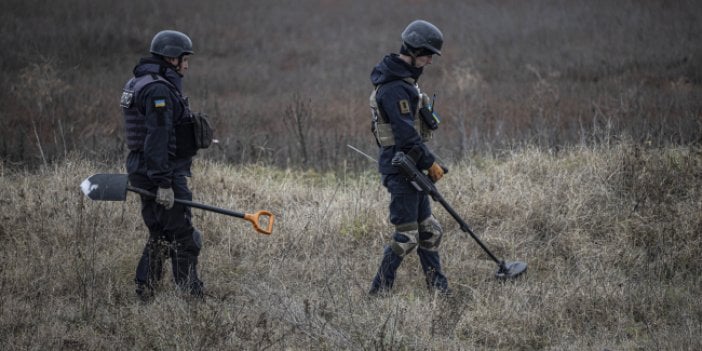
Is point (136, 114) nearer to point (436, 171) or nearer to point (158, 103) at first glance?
point (158, 103)

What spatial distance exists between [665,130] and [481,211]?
407 cm

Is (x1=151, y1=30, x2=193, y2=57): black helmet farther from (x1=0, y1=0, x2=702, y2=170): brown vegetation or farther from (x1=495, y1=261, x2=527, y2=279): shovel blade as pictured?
(x1=0, y1=0, x2=702, y2=170): brown vegetation

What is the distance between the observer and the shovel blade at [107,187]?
14.4 feet

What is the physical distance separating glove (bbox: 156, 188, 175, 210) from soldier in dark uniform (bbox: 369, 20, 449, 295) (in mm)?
1499

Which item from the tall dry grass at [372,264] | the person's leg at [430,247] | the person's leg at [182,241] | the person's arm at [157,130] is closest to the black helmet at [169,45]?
the person's arm at [157,130]

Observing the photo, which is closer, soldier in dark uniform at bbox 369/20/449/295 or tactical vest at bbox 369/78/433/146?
soldier in dark uniform at bbox 369/20/449/295

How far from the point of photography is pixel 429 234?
4.80 metres

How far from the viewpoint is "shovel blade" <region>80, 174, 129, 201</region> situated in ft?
14.4

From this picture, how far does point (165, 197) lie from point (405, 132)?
5.59ft

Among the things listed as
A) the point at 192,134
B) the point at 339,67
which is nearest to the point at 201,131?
the point at 192,134

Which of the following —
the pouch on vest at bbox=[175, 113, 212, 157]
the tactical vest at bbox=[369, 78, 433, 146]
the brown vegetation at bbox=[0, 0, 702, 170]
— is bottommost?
the brown vegetation at bbox=[0, 0, 702, 170]

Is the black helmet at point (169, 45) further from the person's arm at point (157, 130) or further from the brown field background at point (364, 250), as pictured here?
the brown field background at point (364, 250)

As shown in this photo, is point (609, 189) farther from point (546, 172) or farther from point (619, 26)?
point (619, 26)

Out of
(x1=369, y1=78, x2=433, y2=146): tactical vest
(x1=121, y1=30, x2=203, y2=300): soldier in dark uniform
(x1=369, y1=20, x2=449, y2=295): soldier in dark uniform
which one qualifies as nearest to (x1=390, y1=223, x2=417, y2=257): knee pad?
(x1=369, y1=20, x2=449, y2=295): soldier in dark uniform
